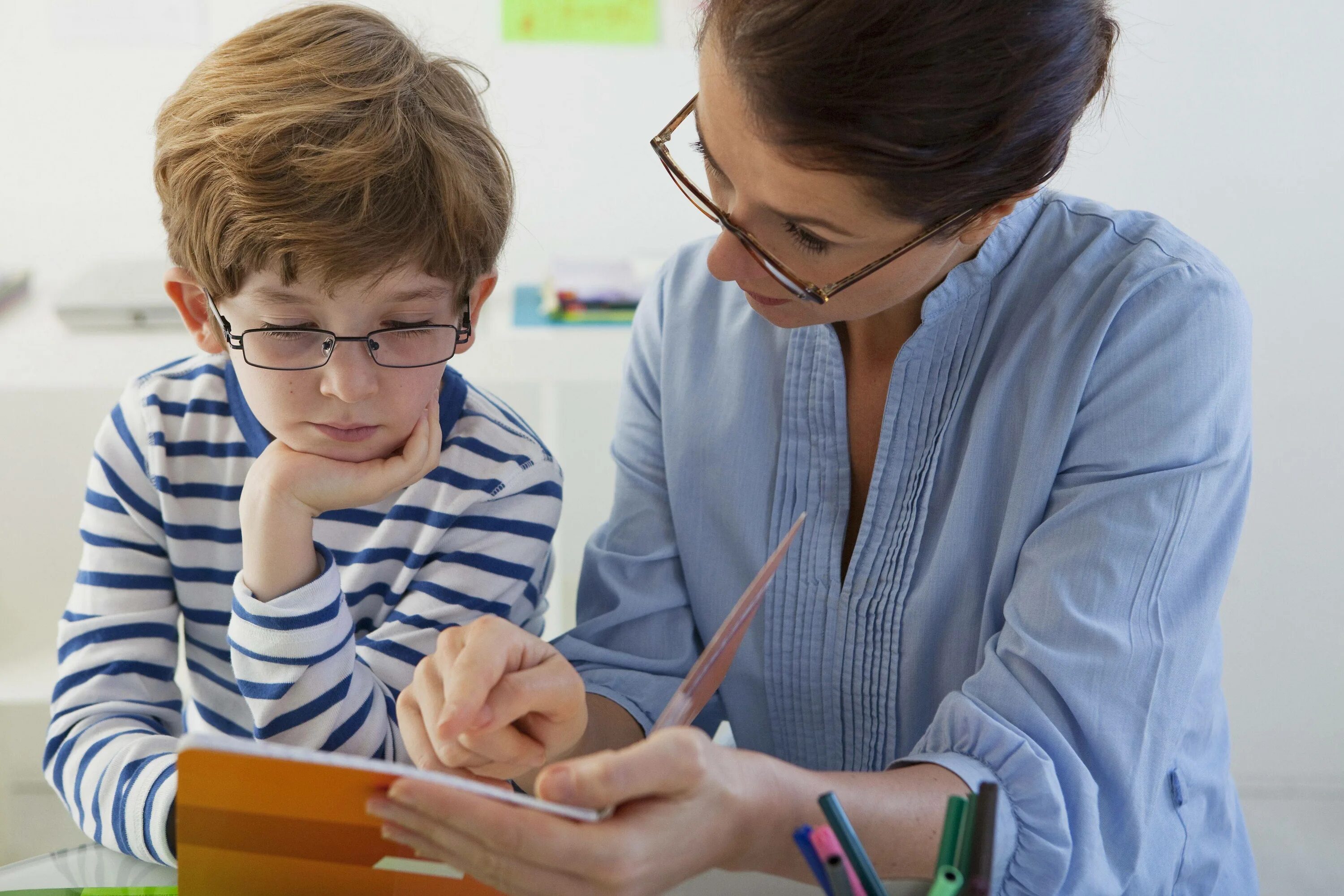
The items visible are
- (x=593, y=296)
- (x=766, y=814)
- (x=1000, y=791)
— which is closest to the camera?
(x=766, y=814)

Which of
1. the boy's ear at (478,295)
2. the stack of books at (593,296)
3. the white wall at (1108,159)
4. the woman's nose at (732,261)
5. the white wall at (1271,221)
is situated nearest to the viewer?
the woman's nose at (732,261)

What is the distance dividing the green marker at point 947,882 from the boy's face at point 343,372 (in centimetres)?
56

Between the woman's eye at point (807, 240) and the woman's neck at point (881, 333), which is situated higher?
the woman's eye at point (807, 240)

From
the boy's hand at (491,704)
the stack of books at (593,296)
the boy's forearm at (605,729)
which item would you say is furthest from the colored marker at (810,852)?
the stack of books at (593,296)

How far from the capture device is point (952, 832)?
539mm

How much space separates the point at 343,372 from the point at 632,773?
43cm

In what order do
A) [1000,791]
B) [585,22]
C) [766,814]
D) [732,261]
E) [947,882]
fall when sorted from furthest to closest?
[585,22] → [732,261] → [1000,791] → [766,814] → [947,882]

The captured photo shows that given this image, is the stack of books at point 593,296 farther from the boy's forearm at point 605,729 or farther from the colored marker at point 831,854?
the colored marker at point 831,854

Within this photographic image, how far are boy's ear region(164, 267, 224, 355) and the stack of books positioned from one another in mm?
709

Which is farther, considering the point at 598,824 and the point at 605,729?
the point at 605,729

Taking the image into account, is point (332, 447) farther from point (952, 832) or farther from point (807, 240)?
point (952, 832)

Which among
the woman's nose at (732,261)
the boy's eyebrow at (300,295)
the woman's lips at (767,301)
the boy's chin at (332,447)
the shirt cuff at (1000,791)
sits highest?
the woman's nose at (732,261)

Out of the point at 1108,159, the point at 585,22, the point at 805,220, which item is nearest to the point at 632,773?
the point at 805,220

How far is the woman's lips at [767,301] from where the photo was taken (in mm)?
907
